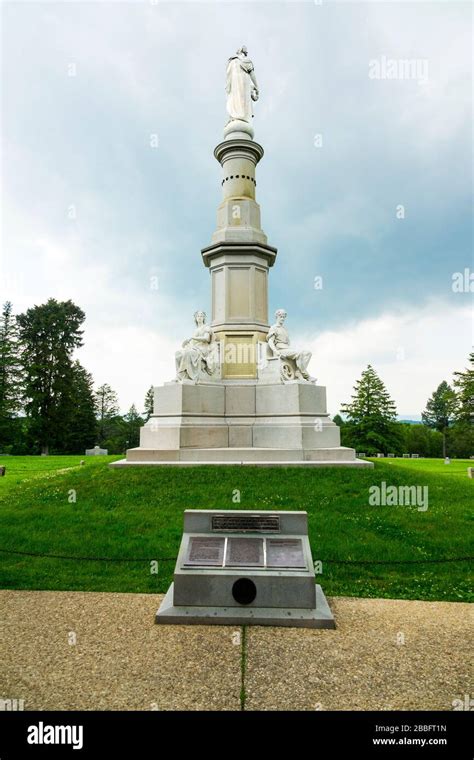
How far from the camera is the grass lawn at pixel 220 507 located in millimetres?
6055

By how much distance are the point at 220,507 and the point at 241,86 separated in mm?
17025

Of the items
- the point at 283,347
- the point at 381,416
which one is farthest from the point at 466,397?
the point at 283,347

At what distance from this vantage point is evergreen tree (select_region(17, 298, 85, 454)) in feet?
134

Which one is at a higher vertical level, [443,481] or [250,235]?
[250,235]

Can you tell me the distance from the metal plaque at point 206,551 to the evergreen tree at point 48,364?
121ft

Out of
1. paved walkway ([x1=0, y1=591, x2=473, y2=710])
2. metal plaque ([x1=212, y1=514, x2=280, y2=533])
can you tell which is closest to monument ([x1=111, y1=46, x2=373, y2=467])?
metal plaque ([x1=212, y1=514, x2=280, y2=533])

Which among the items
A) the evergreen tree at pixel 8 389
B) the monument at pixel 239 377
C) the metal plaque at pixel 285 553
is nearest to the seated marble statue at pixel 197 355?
the monument at pixel 239 377

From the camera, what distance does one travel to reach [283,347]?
45.0 ft

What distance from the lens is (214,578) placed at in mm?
4719
